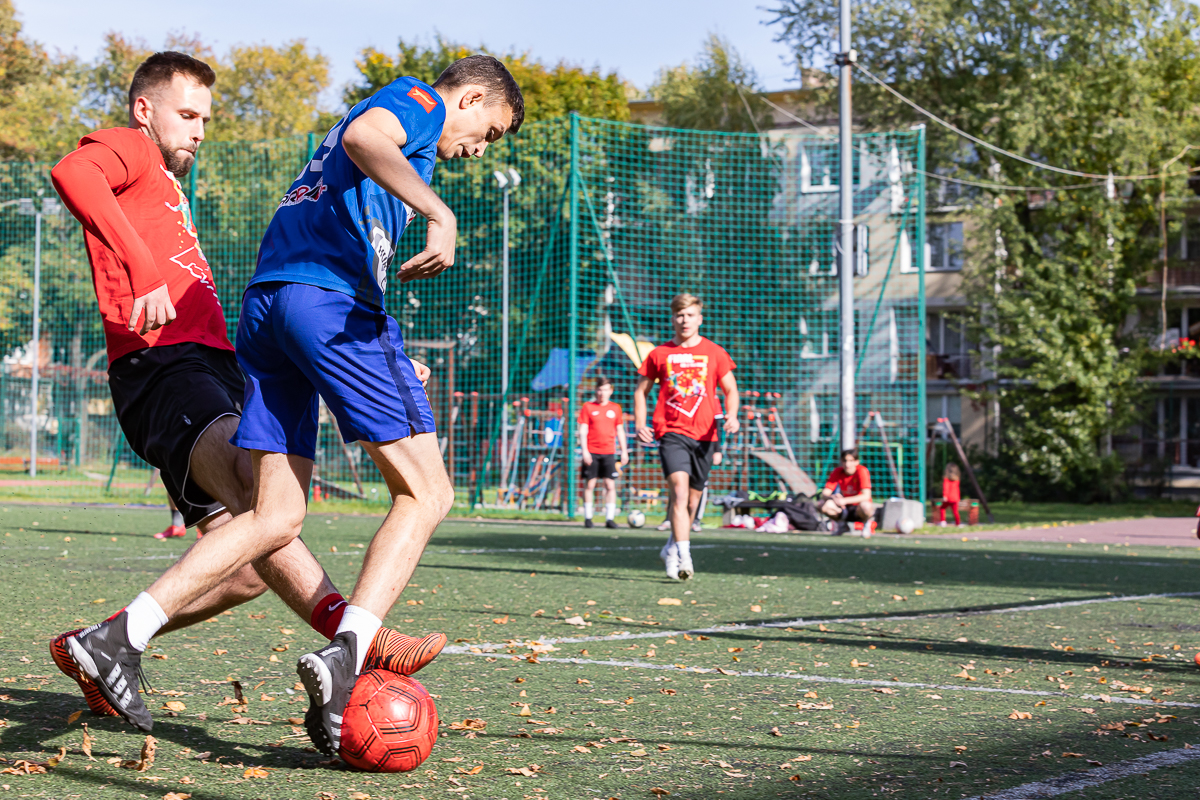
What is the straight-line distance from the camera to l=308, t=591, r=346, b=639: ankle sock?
327 centimetres

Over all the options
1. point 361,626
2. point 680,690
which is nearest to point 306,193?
point 361,626

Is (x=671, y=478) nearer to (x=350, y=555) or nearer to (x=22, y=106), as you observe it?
(x=350, y=555)

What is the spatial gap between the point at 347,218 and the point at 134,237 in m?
0.79

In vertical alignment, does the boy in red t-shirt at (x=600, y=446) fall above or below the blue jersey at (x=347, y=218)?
below

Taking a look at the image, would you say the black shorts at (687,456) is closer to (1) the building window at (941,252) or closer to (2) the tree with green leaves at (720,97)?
(2) the tree with green leaves at (720,97)

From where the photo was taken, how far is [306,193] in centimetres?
334

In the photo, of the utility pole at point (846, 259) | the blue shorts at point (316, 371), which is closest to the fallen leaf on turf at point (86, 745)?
the blue shorts at point (316, 371)

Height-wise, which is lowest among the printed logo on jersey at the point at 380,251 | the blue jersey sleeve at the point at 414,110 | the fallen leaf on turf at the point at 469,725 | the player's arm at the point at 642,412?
the fallen leaf on turf at the point at 469,725

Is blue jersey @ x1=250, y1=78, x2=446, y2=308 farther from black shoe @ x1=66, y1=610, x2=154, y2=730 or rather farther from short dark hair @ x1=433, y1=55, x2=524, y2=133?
black shoe @ x1=66, y1=610, x2=154, y2=730

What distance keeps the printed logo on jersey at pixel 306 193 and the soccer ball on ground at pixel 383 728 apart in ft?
4.07

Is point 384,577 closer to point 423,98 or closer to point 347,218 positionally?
point 347,218

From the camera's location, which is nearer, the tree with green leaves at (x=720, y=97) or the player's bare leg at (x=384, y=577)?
the player's bare leg at (x=384, y=577)

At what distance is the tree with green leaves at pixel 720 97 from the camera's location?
36.4 m

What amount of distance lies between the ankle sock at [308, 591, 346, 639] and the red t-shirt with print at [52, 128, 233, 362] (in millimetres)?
1009
